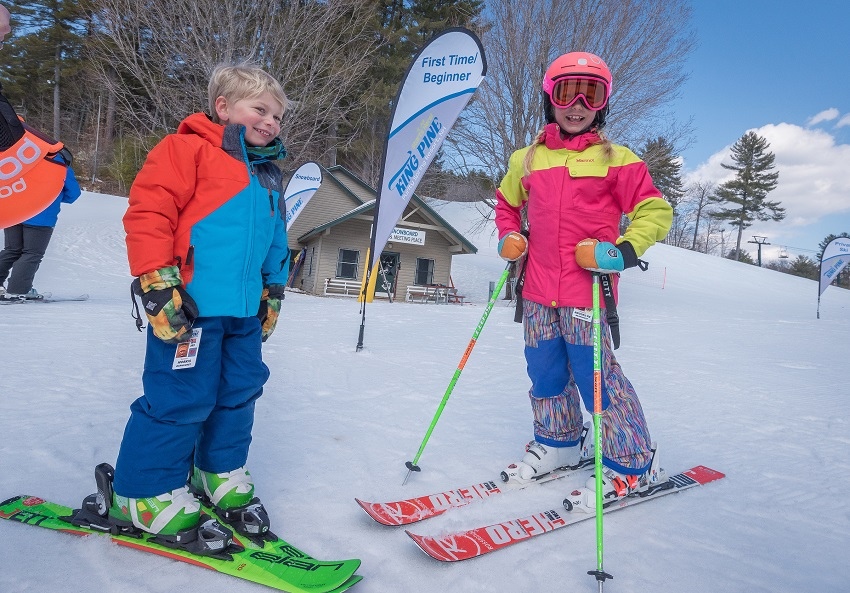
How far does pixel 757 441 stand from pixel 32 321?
7057 millimetres

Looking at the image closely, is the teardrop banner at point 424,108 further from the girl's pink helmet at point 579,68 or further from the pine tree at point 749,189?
the pine tree at point 749,189

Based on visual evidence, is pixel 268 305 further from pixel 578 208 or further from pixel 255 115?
pixel 578 208

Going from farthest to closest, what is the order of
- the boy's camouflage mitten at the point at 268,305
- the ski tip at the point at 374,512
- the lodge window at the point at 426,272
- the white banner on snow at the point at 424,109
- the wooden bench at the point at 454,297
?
1. the lodge window at the point at 426,272
2. the wooden bench at the point at 454,297
3. the white banner on snow at the point at 424,109
4. the boy's camouflage mitten at the point at 268,305
5. the ski tip at the point at 374,512

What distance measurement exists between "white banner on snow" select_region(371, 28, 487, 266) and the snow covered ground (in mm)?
1811

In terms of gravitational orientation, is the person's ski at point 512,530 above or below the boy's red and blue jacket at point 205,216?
below

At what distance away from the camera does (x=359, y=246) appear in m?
19.0

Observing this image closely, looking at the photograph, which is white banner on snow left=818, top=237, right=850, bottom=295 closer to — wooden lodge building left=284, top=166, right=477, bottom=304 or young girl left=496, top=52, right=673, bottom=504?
wooden lodge building left=284, top=166, right=477, bottom=304

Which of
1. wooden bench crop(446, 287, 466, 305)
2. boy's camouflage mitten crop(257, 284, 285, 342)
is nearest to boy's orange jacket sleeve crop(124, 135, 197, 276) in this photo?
boy's camouflage mitten crop(257, 284, 285, 342)

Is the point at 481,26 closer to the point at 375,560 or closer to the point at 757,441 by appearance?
the point at 757,441

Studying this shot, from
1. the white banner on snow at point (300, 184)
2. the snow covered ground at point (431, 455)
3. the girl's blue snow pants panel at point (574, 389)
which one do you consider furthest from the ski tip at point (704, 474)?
the white banner on snow at point (300, 184)

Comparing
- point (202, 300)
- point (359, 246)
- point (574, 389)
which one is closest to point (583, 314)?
point (574, 389)

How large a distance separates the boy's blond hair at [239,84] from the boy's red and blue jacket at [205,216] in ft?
0.47

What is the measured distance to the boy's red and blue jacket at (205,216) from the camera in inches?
67.7

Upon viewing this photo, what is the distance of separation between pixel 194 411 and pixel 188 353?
21 cm
